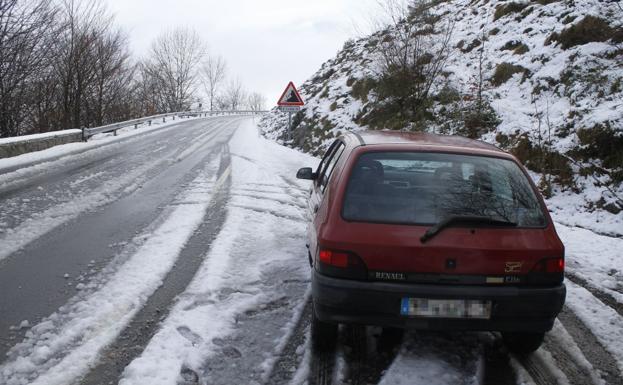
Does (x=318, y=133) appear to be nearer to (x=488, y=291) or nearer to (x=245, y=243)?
(x=245, y=243)

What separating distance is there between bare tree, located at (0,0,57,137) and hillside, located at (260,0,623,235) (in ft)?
31.4

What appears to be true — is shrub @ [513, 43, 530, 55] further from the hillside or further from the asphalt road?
the asphalt road

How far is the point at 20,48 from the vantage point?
47.9 ft

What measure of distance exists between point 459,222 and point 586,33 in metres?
11.0

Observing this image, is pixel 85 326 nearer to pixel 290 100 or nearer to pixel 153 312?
pixel 153 312

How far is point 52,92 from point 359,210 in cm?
2136

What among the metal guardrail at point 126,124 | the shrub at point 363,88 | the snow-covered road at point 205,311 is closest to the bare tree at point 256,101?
the metal guardrail at point 126,124

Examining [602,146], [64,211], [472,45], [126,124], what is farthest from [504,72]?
[126,124]

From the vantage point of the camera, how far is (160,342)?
10.5 ft

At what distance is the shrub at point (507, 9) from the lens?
16.0 metres

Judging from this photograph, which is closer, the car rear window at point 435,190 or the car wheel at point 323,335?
the car rear window at point 435,190

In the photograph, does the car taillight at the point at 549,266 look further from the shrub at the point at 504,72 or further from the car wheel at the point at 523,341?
the shrub at the point at 504,72

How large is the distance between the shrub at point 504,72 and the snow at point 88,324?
1023 centimetres

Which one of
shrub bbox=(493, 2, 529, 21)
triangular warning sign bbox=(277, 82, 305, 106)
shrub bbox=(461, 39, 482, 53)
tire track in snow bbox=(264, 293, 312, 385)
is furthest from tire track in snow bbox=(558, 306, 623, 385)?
shrub bbox=(493, 2, 529, 21)
